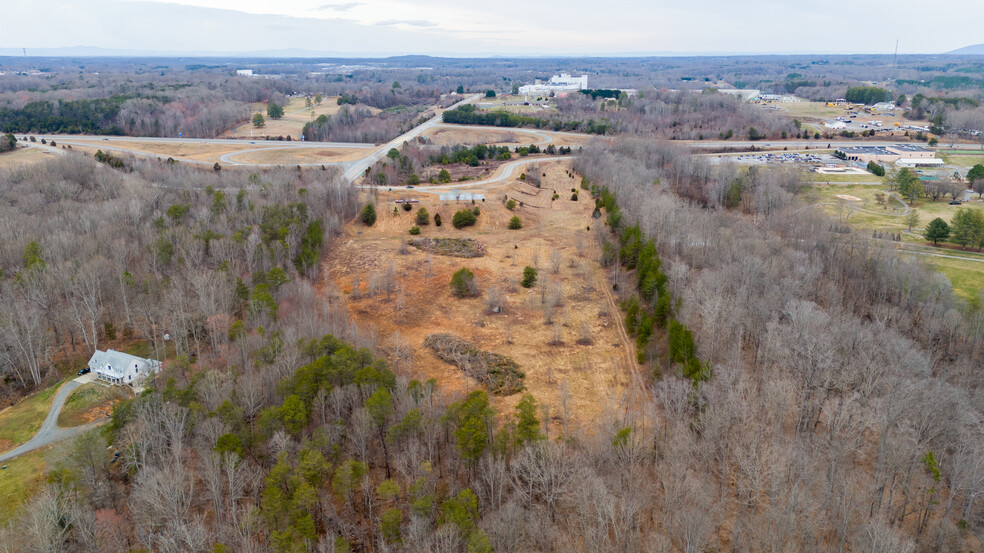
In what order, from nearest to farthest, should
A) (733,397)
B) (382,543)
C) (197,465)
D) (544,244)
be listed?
(382,543), (197,465), (733,397), (544,244)

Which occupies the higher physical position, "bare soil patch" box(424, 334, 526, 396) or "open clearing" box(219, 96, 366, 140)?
"open clearing" box(219, 96, 366, 140)

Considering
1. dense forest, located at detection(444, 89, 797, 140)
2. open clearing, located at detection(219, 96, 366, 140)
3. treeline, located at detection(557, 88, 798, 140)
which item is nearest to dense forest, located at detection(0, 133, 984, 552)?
open clearing, located at detection(219, 96, 366, 140)

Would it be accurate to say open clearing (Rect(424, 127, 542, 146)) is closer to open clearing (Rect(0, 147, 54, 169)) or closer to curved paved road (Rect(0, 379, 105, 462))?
open clearing (Rect(0, 147, 54, 169))

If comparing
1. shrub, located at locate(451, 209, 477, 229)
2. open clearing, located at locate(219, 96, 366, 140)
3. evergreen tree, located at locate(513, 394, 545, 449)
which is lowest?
evergreen tree, located at locate(513, 394, 545, 449)

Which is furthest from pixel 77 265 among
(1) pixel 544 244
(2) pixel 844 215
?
(2) pixel 844 215

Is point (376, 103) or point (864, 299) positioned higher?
point (376, 103)

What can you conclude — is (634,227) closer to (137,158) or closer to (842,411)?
(842,411)
